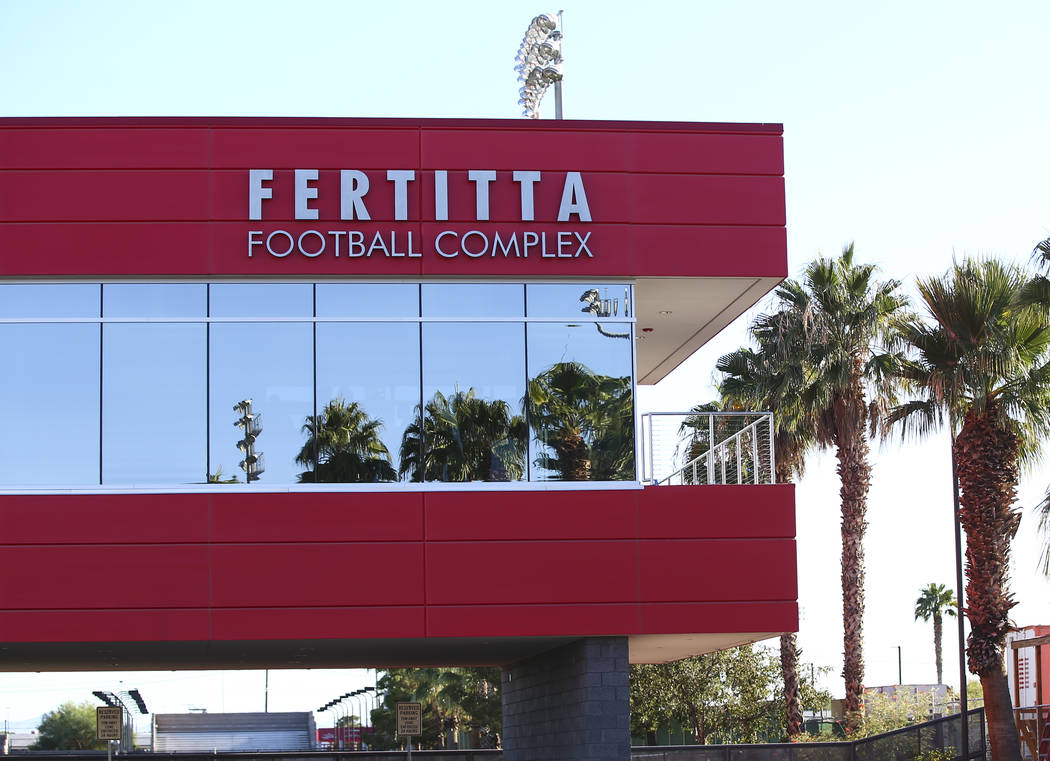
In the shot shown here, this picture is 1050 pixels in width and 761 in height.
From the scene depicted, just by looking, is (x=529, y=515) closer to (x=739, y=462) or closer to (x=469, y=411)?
(x=469, y=411)

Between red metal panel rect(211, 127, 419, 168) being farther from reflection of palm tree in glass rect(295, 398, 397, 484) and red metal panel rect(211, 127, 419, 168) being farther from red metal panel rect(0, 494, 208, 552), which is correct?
red metal panel rect(0, 494, 208, 552)

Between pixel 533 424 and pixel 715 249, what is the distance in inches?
135

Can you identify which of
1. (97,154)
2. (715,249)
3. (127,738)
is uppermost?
(97,154)

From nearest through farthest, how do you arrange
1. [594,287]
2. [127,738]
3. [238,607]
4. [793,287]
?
1. [238,607]
2. [594,287]
3. [793,287]
4. [127,738]

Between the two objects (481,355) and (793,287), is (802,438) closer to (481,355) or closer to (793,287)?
(793,287)

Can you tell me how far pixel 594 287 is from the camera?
65.1ft

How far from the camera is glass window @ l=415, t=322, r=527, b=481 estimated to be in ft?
63.4

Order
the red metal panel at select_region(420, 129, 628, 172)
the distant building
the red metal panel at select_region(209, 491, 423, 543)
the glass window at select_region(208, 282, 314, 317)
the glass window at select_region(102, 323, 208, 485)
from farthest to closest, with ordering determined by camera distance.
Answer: the distant building < the red metal panel at select_region(420, 129, 628, 172) < the glass window at select_region(208, 282, 314, 317) < the glass window at select_region(102, 323, 208, 485) < the red metal panel at select_region(209, 491, 423, 543)

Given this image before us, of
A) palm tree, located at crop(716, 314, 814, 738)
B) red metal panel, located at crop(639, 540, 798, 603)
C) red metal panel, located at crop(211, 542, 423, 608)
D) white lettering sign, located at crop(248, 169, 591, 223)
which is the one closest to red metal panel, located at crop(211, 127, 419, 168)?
white lettering sign, located at crop(248, 169, 591, 223)

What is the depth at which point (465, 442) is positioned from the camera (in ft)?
63.5

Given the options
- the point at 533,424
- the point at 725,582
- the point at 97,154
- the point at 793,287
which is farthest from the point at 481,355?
the point at 793,287

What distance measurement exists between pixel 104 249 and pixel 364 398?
3.96 metres

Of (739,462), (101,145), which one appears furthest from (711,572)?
(101,145)

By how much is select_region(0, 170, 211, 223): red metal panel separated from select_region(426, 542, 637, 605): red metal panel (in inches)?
223
